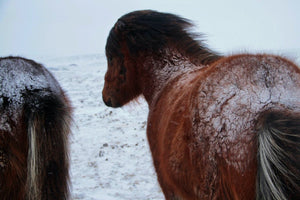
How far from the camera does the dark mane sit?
9.29 feet

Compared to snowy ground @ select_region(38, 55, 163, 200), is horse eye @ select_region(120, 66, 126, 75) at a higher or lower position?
higher

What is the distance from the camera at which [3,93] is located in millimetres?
2230

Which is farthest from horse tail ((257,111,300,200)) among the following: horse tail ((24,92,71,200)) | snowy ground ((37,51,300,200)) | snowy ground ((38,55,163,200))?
snowy ground ((38,55,163,200))

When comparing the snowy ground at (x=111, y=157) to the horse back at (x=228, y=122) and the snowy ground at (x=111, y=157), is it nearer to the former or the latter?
the snowy ground at (x=111, y=157)

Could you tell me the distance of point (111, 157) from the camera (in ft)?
17.4

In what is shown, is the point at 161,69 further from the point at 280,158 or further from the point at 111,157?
the point at 111,157

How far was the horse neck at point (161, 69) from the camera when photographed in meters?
2.72

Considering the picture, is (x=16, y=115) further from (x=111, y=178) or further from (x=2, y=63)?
(x=111, y=178)

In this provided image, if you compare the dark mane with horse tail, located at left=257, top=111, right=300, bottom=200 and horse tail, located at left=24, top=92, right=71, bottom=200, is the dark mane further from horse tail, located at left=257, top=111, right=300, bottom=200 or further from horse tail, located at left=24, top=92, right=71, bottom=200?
horse tail, located at left=257, top=111, right=300, bottom=200

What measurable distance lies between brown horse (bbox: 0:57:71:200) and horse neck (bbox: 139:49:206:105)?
968mm

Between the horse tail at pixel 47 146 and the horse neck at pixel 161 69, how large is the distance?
37.2 inches

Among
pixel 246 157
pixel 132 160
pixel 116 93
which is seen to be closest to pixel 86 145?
pixel 132 160

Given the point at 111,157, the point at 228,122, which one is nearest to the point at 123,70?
the point at 228,122

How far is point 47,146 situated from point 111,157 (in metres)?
3.01
